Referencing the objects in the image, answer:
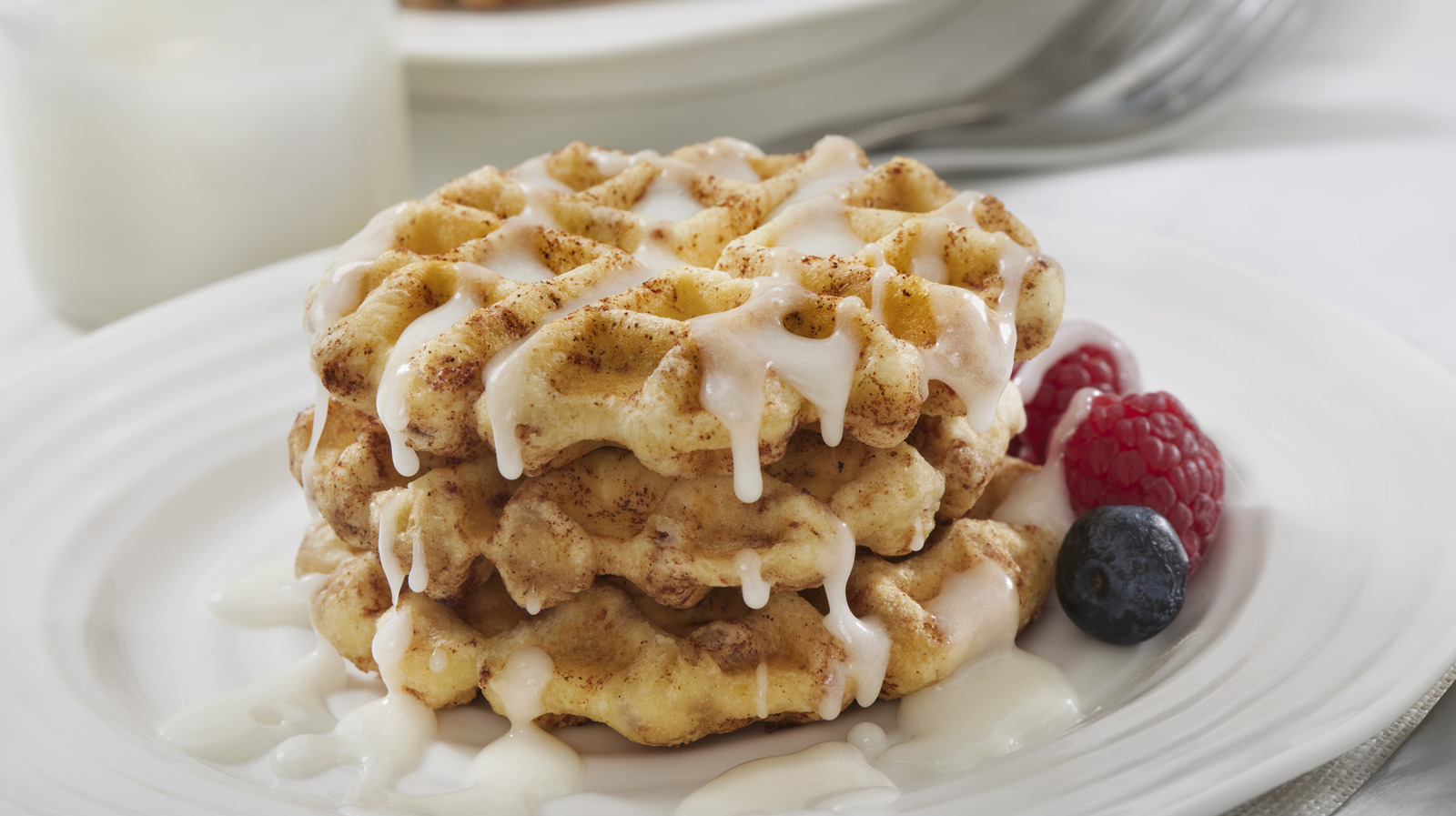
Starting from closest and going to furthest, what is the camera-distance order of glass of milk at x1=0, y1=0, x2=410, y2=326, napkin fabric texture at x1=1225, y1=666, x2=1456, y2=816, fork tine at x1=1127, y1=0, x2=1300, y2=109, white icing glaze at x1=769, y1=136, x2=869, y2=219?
napkin fabric texture at x1=1225, y1=666, x2=1456, y2=816 < white icing glaze at x1=769, y1=136, x2=869, y2=219 < glass of milk at x1=0, y1=0, x2=410, y2=326 < fork tine at x1=1127, y1=0, x2=1300, y2=109

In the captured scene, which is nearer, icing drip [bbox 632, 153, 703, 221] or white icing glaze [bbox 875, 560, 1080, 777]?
white icing glaze [bbox 875, 560, 1080, 777]

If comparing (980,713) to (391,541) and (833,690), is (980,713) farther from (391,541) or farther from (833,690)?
(391,541)

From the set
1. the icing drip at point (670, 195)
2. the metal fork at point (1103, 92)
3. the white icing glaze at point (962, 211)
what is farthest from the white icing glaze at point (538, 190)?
the metal fork at point (1103, 92)

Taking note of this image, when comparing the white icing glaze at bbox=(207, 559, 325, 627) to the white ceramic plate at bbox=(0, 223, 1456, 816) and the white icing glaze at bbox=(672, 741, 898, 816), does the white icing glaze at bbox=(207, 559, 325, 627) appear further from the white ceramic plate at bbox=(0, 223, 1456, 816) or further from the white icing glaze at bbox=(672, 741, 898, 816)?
the white icing glaze at bbox=(672, 741, 898, 816)

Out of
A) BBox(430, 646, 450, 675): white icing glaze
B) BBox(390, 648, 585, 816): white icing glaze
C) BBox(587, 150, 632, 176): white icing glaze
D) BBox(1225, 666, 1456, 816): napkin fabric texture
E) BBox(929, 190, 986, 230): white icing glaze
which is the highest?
BBox(929, 190, 986, 230): white icing glaze

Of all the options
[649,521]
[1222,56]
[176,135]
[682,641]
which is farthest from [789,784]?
[1222,56]

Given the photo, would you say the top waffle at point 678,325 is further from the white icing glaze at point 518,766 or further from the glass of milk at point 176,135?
the glass of milk at point 176,135

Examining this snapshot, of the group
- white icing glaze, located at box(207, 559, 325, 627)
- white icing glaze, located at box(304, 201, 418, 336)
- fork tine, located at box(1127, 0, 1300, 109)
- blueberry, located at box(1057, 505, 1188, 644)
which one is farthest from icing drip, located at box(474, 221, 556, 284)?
fork tine, located at box(1127, 0, 1300, 109)
